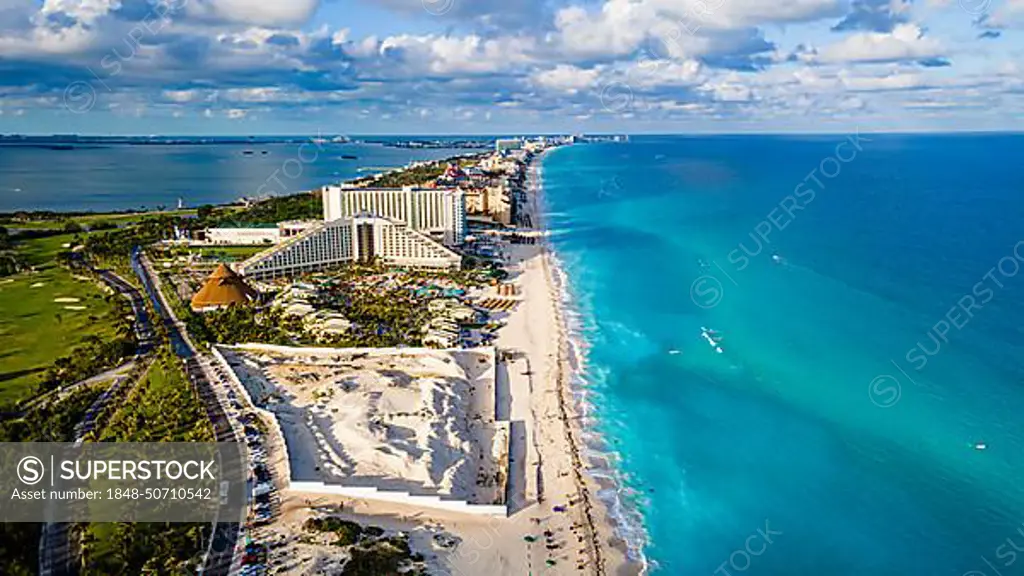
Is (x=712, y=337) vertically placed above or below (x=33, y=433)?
below

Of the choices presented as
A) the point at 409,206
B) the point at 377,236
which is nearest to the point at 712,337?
the point at 377,236

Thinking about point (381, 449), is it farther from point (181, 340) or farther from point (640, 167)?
point (640, 167)

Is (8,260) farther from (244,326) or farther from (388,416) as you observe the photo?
(388,416)

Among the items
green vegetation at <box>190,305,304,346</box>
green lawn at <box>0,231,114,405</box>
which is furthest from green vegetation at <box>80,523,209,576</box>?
green vegetation at <box>190,305,304,346</box>

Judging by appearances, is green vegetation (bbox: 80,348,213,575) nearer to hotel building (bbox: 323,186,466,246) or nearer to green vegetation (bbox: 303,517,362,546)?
green vegetation (bbox: 303,517,362,546)

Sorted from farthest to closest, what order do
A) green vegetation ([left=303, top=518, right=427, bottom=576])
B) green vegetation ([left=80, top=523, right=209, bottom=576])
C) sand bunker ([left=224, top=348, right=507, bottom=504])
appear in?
1. sand bunker ([left=224, top=348, right=507, bottom=504])
2. green vegetation ([left=303, top=518, right=427, bottom=576])
3. green vegetation ([left=80, top=523, right=209, bottom=576])

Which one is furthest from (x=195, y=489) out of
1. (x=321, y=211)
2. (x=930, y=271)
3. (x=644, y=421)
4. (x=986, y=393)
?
(x=321, y=211)

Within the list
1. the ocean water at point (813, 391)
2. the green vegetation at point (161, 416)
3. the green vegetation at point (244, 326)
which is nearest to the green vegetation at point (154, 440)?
the green vegetation at point (161, 416)
